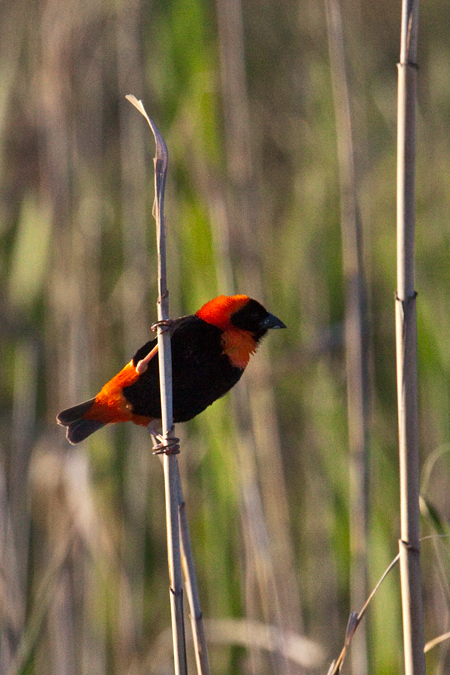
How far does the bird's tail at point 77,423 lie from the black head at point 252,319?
373 millimetres

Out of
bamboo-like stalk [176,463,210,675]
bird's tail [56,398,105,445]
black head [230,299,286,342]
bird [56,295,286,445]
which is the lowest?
bamboo-like stalk [176,463,210,675]

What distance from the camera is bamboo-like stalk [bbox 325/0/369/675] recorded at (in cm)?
152

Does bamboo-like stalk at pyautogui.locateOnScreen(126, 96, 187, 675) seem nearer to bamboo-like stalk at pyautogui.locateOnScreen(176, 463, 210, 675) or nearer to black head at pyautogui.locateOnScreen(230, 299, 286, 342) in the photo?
bamboo-like stalk at pyautogui.locateOnScreen(176, 463, 210, 675)

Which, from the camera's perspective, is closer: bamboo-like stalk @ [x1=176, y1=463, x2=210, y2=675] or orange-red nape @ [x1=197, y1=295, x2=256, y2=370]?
bamboo-like stalk @ [x1=176, y1=463, x2=210, y2=675]

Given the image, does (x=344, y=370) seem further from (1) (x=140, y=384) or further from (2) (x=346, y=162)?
(1) (x=140, y=384)

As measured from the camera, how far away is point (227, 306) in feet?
4.58

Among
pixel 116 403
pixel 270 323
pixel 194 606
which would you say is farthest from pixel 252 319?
pixel 194 606

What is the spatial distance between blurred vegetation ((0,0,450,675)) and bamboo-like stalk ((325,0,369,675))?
43 mm

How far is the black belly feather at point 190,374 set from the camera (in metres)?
1.33

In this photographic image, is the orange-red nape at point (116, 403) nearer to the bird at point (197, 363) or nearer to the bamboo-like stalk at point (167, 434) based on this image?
the bird at point (197, 363)

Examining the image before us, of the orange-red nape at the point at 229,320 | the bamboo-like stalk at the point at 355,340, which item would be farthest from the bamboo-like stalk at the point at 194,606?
the bamboo-like stalk at the point at 355,340

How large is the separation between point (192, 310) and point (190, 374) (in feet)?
0.71

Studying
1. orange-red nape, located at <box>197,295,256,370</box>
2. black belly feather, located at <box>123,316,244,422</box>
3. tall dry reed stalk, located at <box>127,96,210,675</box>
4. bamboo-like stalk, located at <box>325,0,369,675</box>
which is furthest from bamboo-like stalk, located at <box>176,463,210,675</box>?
bamboo-like stalk, located at <box>325,0,369,675</box>

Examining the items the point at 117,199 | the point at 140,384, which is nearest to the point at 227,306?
the point at 140,384
